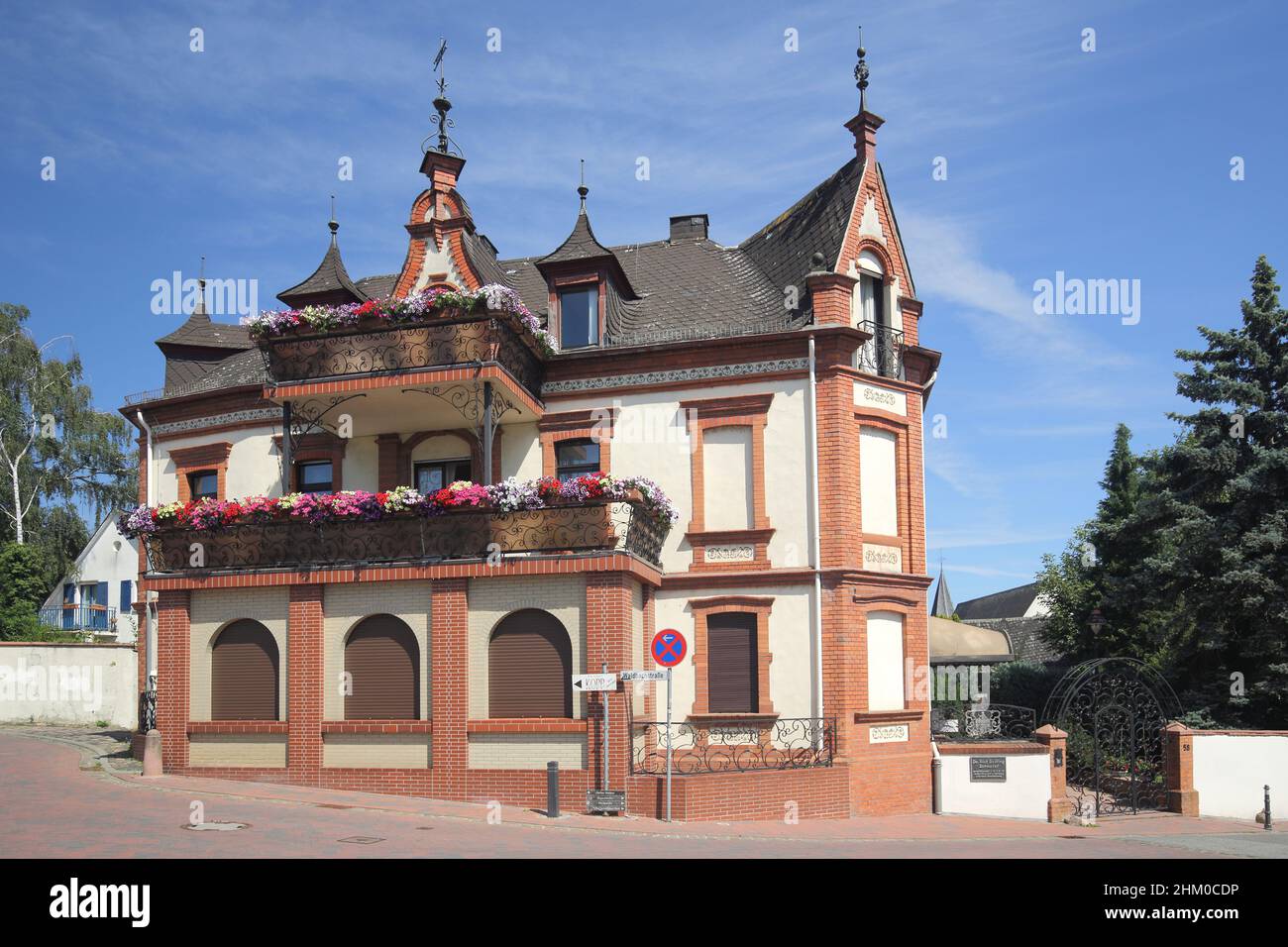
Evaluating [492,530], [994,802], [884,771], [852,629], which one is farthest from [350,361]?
[994,802]

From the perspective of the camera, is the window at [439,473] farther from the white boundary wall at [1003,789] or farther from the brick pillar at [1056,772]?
the brick pillar at [1056,772]

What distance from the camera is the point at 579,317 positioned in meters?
23.8

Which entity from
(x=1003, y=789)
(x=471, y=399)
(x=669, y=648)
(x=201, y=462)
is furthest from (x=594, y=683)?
(x=201, y=462)

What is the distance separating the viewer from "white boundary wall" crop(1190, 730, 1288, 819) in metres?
22.5

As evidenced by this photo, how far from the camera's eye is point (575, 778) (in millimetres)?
18531

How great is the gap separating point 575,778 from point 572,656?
1907 millimetres

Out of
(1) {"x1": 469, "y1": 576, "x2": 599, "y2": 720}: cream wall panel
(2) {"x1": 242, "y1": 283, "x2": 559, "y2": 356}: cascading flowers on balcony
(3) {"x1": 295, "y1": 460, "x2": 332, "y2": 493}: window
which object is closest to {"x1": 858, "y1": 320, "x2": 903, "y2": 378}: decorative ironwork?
(2) {"x1": 242, "y1": 283, "x2": 559, "y2": 356}: cascading flowers on balcony

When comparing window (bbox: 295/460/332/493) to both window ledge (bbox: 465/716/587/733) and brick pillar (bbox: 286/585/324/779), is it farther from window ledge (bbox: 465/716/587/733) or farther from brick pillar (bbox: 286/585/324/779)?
window ledge (bbox: 465/716/587/733)

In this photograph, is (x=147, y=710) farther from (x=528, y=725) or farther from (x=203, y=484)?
(x=528, y=725)

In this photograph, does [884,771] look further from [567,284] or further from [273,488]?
[273,488]

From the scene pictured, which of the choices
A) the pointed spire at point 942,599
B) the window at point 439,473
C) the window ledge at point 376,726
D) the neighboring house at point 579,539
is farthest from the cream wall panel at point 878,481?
the pointed spire at point 942,599

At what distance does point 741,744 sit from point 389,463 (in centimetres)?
907

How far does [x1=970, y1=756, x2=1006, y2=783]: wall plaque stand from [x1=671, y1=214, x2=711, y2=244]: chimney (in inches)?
526

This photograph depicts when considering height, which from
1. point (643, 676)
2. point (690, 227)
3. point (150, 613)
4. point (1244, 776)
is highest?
point (690, 227)
